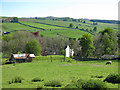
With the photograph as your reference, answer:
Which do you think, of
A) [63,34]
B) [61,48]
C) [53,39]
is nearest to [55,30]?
[63,34]

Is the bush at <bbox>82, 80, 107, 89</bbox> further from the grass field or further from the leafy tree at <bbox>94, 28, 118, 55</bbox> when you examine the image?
the leafy tree at <bbox>94, 28, 118, 55</bbox>

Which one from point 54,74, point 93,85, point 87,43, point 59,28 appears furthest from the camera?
point 59,28

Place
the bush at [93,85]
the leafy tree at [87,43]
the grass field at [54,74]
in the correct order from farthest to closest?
the leafy tree at [87,43] < the grass field at [54,74] < the bush at [93,85]

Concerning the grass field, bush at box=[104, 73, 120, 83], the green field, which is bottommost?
the grass field

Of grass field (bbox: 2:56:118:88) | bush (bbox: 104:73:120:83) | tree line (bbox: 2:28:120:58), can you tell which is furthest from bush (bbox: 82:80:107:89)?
tree line (bbox: 2:28:120:58)

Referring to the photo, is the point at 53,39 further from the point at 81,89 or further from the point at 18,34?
the point at 81,89

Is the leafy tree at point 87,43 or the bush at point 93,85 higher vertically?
the leafy tree at point 87,43

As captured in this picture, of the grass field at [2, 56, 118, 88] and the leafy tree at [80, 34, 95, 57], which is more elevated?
the leafy tree at [80, 34, 95, 57]

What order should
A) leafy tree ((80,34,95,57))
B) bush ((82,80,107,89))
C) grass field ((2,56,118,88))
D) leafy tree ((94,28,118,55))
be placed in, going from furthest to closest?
leafy tree ((80,34,95,57))
leafy tree ((94,28,118,55))
grass field ((2,56,118,88))
bush ((82,80,107,89))

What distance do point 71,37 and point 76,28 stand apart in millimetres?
8059

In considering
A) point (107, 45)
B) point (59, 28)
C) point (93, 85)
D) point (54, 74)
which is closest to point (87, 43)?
point (107, 45)

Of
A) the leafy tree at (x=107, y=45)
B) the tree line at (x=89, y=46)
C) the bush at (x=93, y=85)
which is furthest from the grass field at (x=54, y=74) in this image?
the tree line at (x=89, y=46)

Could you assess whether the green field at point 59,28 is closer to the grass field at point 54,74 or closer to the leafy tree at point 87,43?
the leafy tree at point 87,43

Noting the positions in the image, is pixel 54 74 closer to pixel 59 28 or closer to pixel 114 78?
pixel 114 78
